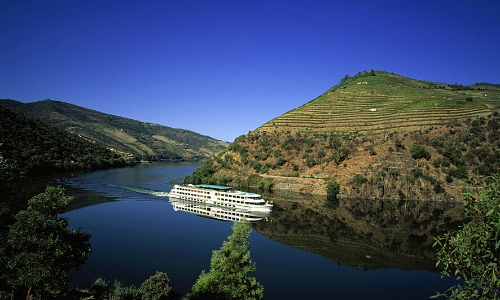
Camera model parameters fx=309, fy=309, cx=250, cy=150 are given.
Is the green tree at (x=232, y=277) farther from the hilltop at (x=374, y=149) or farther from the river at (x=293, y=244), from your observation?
the hilltop at (x=374, y=149)

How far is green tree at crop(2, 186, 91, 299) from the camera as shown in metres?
14.2

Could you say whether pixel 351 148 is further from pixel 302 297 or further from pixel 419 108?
pixel 302 297

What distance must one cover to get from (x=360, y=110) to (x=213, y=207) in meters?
71.7

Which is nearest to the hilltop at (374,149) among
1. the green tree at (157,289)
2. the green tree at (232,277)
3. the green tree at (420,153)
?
the green tree at (420,153)

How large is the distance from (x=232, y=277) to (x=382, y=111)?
336 feet

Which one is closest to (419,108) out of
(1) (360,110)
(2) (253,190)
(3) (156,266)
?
(1) (360,110)

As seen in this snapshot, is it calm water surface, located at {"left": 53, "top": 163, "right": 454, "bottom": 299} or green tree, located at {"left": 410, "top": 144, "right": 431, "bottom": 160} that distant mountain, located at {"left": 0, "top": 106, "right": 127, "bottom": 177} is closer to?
calm water surface, located at {"left": 53, "top": 163, "right": 454, "bottom": 299}

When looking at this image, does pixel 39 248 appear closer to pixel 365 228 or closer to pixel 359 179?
pixel 365 228

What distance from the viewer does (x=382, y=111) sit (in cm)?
10700

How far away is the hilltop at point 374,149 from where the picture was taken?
75750mm

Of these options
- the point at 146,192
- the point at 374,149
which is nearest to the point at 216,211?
the point at 146,192

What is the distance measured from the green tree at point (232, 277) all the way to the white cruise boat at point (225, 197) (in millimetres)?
39202

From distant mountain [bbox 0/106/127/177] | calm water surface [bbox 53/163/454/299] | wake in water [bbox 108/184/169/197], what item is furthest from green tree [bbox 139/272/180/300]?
distant mountain [bbox 0/106/127/177]

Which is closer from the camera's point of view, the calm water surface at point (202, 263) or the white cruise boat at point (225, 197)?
the calm water surface at point (202, 263)
